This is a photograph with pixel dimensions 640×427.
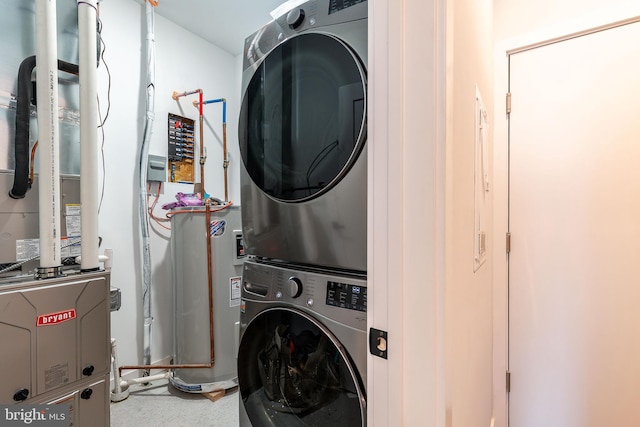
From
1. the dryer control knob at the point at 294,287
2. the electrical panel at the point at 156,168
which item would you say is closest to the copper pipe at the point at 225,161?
the electrical panel at the point at 156,168

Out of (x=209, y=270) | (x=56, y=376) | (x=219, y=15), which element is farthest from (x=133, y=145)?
(x=56, y=376)

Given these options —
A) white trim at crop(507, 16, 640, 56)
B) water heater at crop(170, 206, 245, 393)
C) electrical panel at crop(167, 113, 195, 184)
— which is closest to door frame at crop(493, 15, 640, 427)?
white trim at crop(507, 16, 640, 56)

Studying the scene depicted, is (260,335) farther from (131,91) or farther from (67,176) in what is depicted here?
(131,91)

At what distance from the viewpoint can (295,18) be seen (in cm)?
97

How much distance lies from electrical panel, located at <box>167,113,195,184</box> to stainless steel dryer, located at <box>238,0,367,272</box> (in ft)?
4.75

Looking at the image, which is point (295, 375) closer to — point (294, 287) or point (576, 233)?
point (294, 287)

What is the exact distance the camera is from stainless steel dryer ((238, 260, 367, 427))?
0.81 metres

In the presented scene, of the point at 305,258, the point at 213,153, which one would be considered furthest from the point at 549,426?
the point at 213,153

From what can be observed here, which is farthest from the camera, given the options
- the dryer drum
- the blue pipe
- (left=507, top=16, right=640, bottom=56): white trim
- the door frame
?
the blue pipe

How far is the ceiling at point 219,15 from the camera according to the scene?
2.17 metres

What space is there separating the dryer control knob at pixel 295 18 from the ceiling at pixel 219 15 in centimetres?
147

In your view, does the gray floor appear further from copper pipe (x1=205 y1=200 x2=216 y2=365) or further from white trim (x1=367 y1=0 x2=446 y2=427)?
white trim (x1=367 y1=0 x2=446 y2=427)

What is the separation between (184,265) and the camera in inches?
80.2

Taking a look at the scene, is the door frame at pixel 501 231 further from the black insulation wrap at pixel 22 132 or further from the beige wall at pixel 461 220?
the black insulation wrap at pixel 22 132
